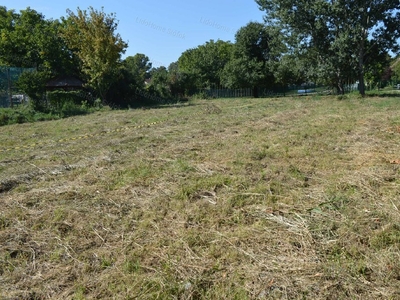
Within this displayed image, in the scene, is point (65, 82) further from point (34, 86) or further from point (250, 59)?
point (250, 59)

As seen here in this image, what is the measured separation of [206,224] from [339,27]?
1805 cm

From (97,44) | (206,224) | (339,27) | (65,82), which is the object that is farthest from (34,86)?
(339,27)

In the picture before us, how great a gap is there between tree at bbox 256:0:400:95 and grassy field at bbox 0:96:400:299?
514 inches

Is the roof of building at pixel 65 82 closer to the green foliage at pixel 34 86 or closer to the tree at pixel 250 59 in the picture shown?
the green foliage at pixel 34 86

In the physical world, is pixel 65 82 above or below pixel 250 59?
below

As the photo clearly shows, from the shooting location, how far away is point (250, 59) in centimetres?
2670

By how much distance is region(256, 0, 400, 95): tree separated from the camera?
15.7 m

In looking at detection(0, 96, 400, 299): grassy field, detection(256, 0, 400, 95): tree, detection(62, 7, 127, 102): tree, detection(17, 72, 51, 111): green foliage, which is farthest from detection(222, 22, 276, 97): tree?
detection(0, 96, 400, 299): grassy field

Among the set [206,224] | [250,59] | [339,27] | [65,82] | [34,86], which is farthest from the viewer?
[250,59]

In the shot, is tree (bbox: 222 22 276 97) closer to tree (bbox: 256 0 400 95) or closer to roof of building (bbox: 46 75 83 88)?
tree (bbox: 256 0 400 95)

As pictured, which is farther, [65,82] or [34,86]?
[65,82]

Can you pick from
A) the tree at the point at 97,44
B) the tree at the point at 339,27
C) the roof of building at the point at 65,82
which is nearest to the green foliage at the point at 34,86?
the tree at the point at 97,44

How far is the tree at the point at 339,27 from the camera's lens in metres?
15.7

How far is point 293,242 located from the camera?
2.45 m
